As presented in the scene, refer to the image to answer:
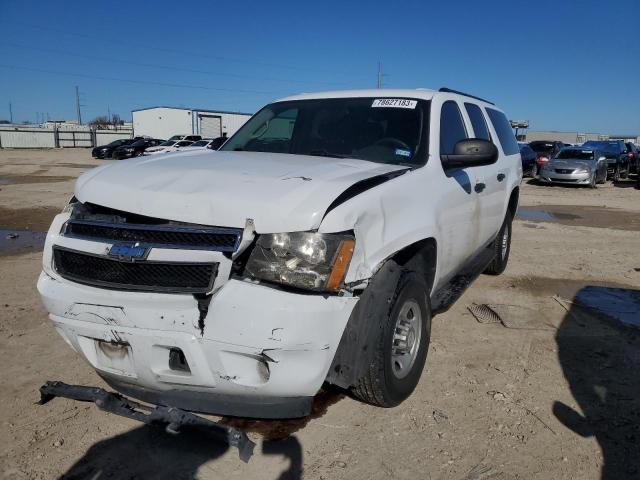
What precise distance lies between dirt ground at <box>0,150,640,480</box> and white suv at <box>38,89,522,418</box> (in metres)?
0.30

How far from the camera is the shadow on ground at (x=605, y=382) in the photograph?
8.77 feet

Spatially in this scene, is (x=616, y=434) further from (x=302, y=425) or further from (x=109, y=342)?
(x=109, y=342)

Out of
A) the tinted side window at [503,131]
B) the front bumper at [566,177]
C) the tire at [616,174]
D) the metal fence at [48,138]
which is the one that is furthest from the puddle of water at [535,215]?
the metal fence at [48,138]

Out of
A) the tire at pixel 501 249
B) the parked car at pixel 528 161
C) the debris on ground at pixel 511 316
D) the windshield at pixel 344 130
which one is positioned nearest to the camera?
the windshield at pixel 344 130

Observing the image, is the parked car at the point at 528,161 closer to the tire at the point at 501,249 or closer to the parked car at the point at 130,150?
the tire at the point at 501,249

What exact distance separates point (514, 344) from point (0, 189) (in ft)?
50.2

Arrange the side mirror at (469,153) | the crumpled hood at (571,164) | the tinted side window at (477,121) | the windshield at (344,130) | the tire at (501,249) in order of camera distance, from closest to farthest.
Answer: the side mirror at (469,153) < the windshield at (344,130) < the tinted side window at (477,121) < the tire at (501,249) < the crumpled hood at (571,164)

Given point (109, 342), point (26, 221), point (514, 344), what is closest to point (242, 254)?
point (109, 342)

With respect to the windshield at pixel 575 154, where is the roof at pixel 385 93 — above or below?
above

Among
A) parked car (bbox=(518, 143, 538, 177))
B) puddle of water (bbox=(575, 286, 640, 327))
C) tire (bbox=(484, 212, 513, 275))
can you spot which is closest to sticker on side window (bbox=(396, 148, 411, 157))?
tire (bbox=(484, 212, 513, 275))

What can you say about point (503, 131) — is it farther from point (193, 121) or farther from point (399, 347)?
point (193, 121)

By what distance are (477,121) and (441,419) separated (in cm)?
296

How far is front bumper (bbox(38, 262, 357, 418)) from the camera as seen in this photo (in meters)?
2.17

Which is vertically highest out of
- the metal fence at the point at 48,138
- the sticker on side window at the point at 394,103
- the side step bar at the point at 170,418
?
the sticker on side window at the point at 394,103
